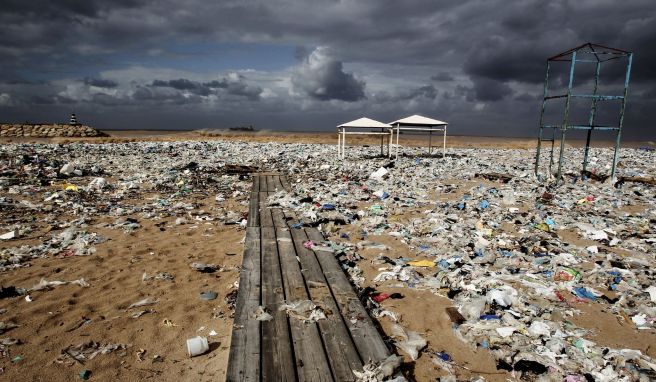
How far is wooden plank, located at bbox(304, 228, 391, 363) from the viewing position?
9.24 feet

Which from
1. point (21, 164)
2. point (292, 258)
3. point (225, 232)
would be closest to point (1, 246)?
point (225, 232)

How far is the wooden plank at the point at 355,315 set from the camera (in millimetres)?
2816

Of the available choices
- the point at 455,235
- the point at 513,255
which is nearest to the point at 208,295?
the point at 455,235

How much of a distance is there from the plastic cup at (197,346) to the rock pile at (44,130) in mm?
39217

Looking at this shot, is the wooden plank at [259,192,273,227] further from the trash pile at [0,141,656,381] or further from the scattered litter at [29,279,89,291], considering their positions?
the scattered litter at [29,279,89,291]

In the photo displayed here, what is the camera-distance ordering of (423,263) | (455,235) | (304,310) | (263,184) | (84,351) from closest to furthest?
1. (84,351)
2. (304,310)
3. (423,263)
4. (455,235)
5. (263,184)

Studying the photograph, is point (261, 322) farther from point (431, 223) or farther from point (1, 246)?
point (1, 246)

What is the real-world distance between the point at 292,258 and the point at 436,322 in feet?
6.23

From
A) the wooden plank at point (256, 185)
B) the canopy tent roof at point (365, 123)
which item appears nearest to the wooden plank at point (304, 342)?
the wooden plank at point (256, 185)

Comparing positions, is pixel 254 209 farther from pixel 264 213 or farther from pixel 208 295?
pixel 208 295

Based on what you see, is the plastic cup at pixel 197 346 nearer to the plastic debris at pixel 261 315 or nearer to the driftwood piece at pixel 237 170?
the plastic debris at pixel 261 315

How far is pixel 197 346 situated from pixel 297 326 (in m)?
0.90

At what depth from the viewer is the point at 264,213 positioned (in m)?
7.31

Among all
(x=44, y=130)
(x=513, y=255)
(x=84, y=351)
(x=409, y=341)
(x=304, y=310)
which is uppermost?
(x=44, y=130)
